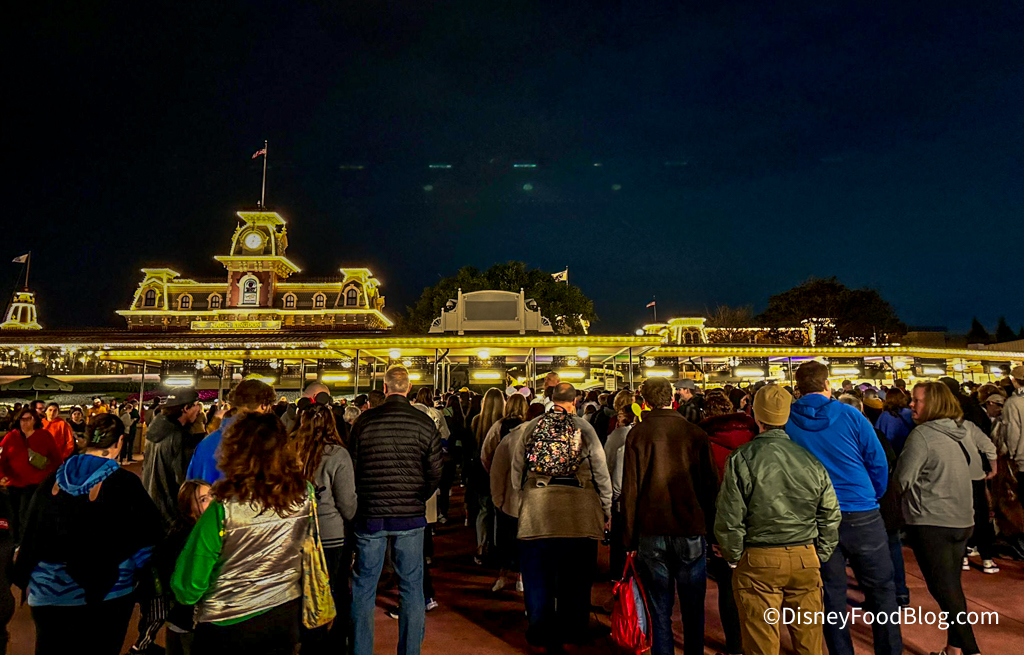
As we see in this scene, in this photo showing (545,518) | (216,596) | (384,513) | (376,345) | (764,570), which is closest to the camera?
(216,596)

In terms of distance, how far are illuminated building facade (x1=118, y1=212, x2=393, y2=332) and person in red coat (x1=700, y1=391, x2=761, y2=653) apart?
50.7 m

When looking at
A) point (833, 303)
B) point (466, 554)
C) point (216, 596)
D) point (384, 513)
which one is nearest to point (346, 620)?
point (384, 513)

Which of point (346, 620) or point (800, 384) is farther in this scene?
point (346, 620)

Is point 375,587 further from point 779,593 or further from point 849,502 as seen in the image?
point 849,502

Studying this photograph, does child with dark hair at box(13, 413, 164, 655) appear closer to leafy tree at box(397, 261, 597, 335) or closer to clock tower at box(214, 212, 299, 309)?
leafy tree at box(397, 261, 597, 335)

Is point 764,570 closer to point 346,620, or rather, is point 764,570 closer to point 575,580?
point 575,580

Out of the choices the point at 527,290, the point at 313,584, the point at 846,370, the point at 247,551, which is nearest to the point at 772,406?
the point at 313,584

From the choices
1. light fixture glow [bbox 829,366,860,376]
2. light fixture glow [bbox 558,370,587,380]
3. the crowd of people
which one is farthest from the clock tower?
the crowd of people

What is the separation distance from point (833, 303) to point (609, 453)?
61.2m

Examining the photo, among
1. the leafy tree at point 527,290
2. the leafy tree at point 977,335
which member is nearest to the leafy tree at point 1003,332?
the leafy tree at point 977,335

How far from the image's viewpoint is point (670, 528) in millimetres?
3975

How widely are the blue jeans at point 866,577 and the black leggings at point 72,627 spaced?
171 inches

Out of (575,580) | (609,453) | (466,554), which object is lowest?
(466,554)

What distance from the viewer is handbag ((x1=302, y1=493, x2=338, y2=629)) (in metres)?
2.81
